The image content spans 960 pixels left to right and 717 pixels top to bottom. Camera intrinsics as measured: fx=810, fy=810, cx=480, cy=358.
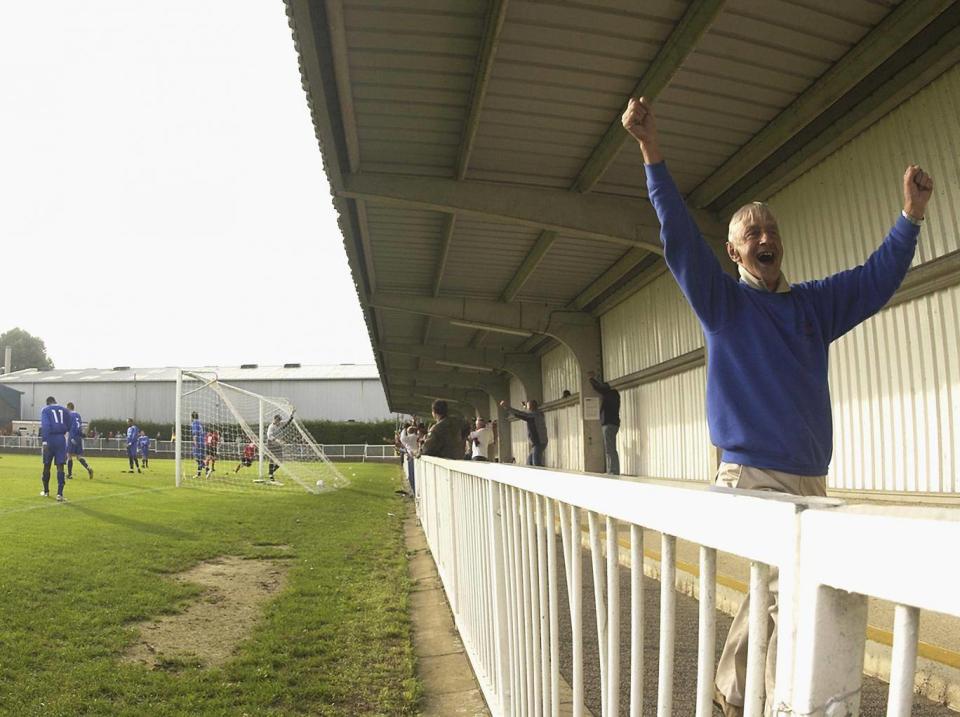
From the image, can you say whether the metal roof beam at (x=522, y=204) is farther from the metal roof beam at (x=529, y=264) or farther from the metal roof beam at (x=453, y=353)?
the metal roof beam at (x=453, y=353)

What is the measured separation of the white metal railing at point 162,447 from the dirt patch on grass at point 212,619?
43565 millimetres

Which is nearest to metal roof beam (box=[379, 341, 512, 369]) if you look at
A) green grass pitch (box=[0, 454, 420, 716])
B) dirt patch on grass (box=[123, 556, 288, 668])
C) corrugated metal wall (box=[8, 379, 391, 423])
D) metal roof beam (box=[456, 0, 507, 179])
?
green grass pitch (box=[0, 454, 420, 716])

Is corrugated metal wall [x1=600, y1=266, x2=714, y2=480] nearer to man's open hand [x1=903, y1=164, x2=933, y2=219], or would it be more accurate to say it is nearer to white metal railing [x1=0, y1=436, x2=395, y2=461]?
man's open hand [x1=903, y1=164, x2=933, y2=219]

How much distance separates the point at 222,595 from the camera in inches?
256

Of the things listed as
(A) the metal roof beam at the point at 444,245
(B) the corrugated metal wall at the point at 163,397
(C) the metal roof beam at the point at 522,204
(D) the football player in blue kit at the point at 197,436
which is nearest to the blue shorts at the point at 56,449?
(A) the metal roof beam at the point at 444,245

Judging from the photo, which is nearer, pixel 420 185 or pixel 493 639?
pixel 493 639

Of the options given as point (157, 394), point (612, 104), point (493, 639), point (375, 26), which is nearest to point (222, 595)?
point (493, 639)

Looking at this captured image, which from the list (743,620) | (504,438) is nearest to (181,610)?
(743,620)

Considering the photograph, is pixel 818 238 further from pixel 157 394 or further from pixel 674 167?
pixel 157 394

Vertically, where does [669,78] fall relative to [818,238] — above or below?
above

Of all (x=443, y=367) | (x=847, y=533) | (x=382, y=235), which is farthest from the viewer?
(x=443, y=367)

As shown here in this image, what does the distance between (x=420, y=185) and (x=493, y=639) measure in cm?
699

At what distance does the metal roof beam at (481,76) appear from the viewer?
6.13 metres

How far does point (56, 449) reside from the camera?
1391 centimetres
